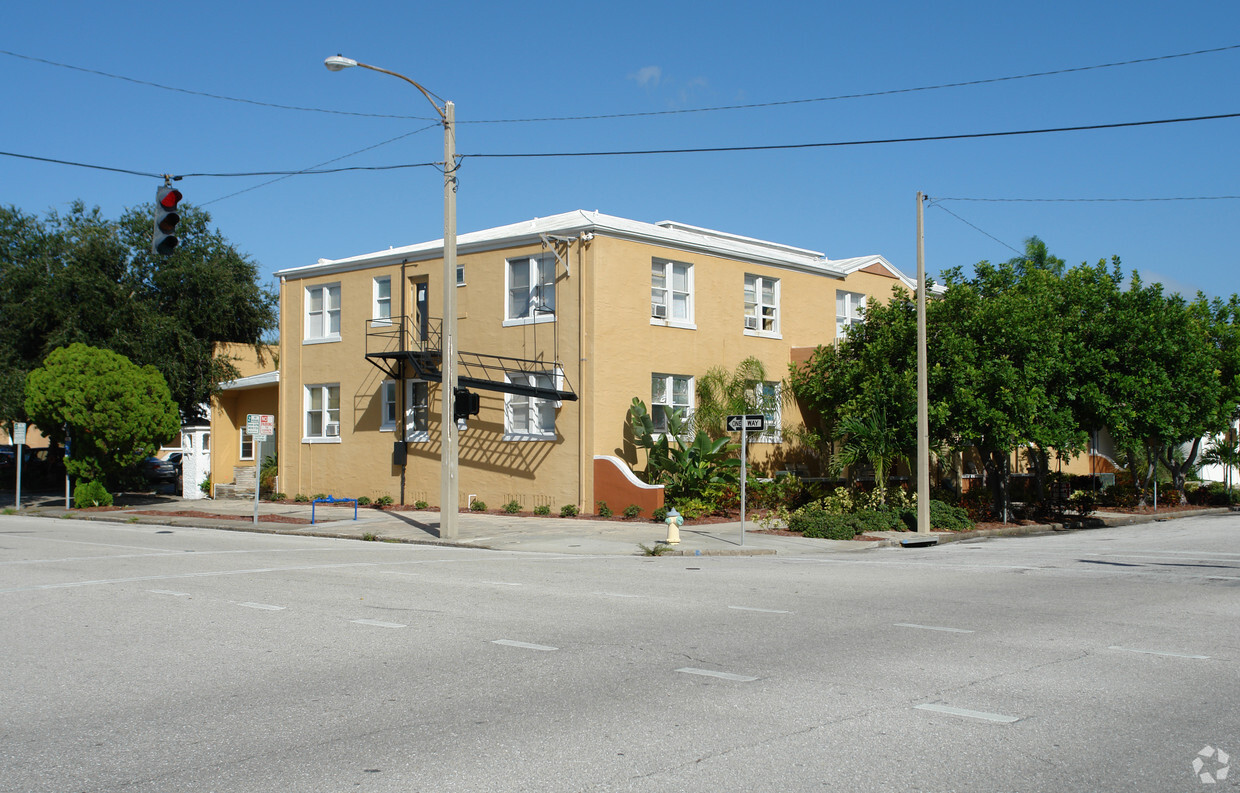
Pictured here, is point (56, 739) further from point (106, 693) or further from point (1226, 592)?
point (1226, 592)

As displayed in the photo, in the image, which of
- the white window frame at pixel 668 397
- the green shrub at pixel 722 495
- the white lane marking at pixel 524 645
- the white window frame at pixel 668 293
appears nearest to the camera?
the white lane marking at pixel 524 645

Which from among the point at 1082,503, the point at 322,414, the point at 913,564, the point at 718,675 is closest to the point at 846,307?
the point at 1082,503

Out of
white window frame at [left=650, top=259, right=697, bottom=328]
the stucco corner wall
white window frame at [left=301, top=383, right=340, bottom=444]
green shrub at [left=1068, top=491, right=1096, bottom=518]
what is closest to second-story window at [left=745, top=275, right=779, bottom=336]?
white window frame at [left=650, top=259, right=697, bottom=328]

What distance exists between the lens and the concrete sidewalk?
19.3 meters

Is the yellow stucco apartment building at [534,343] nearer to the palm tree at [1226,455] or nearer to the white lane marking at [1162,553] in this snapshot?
the white lane marking at [1162,553]

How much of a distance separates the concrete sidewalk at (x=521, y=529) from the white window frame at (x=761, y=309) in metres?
7.66

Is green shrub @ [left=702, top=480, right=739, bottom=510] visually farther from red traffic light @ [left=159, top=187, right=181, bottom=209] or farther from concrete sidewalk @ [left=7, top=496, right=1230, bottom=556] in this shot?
red traffic light @ [left=159, top=187, right=181, bottom=209]

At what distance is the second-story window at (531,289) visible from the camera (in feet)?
85.0

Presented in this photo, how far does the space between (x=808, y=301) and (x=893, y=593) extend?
18.8m

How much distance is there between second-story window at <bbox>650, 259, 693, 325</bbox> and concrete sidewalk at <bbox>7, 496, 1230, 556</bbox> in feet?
19.3

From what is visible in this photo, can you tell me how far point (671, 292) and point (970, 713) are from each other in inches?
820

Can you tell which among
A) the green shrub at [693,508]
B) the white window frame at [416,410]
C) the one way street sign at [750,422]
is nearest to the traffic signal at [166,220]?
the one way street sign at [750,422]

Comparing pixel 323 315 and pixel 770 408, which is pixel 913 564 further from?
pixel 323 315

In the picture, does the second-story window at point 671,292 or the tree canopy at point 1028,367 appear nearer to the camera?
the tree canopy at point 1028,367
